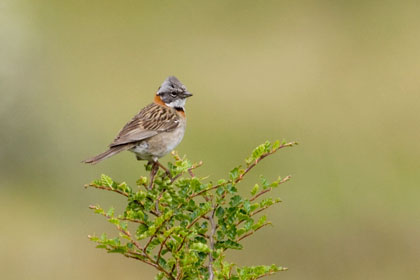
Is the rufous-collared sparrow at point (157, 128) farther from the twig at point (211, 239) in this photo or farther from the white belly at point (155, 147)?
the twig at point (211, 239)

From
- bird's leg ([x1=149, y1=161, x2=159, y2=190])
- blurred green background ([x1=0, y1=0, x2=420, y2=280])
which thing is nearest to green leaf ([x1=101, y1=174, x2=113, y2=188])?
bird's leg ([x1=149, y1=161, x2=159, y2=190])

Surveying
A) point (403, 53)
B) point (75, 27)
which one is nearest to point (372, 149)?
point (403, 53)

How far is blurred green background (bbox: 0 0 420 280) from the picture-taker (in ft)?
53.1

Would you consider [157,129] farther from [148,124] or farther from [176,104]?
[176,104]

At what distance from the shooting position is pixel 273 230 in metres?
15.9

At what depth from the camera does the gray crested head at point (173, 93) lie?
7672mm

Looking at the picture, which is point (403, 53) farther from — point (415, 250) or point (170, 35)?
point (415, 250)

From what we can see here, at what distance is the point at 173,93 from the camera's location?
7840 mm

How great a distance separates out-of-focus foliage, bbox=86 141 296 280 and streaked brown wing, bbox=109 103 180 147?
1.55 meters

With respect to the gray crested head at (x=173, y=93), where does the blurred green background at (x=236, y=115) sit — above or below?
above

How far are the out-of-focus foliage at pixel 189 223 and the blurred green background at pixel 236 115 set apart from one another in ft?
29.4

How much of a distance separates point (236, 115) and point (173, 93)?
48.0ft

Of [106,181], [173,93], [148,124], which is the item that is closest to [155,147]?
[148,124]

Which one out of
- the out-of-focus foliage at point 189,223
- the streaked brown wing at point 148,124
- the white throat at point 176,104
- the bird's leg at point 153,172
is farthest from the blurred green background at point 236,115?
the out-of-focus foliage at point 189,223
